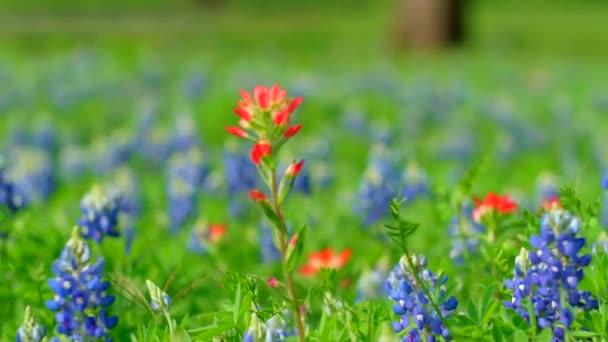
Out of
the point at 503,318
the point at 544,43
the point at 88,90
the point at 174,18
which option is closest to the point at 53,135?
the point at 88,90

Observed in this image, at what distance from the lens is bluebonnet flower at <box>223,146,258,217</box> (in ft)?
17.9

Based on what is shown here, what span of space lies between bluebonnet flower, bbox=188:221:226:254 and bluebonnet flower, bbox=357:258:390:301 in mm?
702

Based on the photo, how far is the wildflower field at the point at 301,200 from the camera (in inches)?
75.1

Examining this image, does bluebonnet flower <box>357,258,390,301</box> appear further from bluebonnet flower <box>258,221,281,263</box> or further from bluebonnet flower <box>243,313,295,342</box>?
bluebonnet flower <box>243,313,295,342</box>

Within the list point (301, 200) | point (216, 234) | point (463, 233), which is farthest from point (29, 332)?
point (301, 200)

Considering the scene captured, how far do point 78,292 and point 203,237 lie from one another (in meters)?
1.74

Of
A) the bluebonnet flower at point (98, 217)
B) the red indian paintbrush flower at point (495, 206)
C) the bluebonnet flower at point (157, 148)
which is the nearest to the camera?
the red indian paintbrush flower at point (495, 206)

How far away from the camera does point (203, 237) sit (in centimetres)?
389

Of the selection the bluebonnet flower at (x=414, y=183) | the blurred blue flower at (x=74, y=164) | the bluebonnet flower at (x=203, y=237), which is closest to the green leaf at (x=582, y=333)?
the bluebonnet flower at (x=203, y=237)

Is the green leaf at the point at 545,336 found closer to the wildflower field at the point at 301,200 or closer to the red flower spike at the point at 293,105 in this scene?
the wildflower field at the point at 301,200

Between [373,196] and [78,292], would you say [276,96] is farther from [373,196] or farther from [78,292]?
[373,196]

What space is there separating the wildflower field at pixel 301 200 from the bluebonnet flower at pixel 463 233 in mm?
19

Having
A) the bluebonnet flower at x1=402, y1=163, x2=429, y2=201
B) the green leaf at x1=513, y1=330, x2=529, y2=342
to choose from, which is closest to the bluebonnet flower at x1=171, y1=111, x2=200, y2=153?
the bluebonnet flower at x1=402, y1=163, x2=429, y2=201

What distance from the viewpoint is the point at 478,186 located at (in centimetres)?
593
